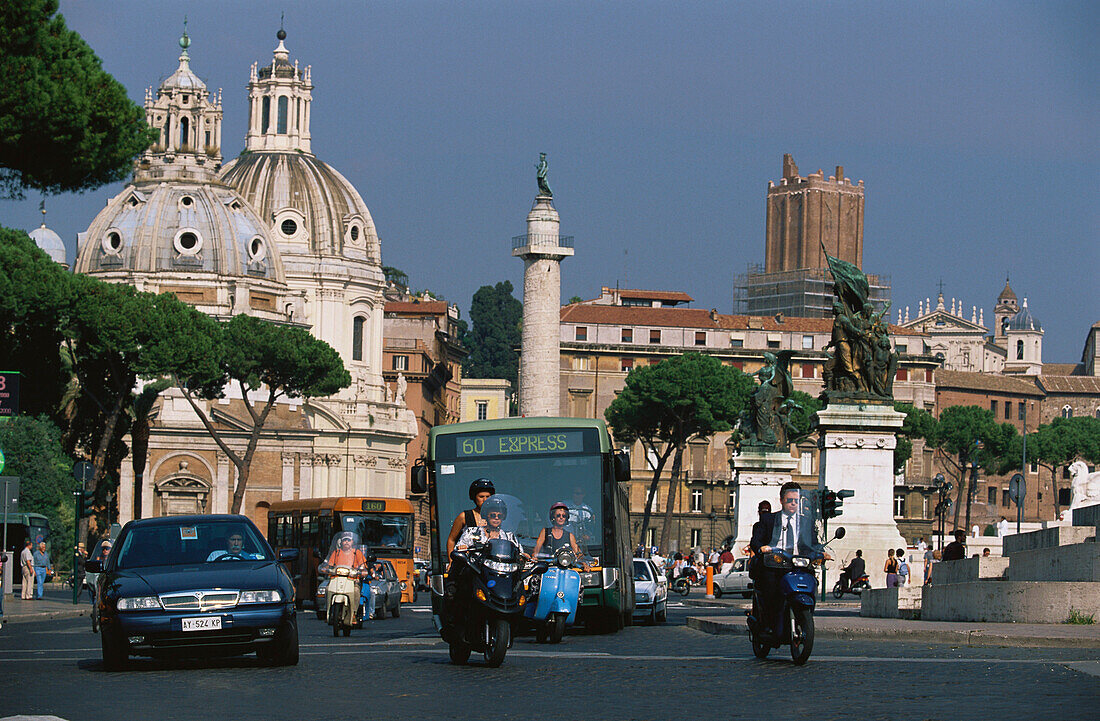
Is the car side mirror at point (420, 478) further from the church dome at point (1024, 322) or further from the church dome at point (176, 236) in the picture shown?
the church dome at point (1024, 322)

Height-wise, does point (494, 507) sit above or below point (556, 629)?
above

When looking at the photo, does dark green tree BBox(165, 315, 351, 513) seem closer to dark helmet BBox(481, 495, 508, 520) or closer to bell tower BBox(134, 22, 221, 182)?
bell tower BBox(134, 22, 221, 182)

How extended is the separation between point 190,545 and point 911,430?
327ft

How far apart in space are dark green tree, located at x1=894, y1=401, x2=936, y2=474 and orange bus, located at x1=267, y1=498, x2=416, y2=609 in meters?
69.4

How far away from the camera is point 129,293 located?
61688 mm

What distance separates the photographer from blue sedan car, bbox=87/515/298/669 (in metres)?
15.1

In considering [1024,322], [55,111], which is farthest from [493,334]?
[55,111]

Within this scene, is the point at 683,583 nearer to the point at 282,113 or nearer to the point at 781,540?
the point at 781,540

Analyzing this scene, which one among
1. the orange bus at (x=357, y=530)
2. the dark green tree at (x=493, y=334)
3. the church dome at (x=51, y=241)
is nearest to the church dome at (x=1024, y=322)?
the dark green tree at (x=493, y=334)

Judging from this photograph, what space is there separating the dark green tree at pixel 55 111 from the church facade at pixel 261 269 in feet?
219

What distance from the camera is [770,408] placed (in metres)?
48.0

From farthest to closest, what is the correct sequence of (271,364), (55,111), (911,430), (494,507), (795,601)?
(911,430) → (271,364) → (55,111) → (795,601) → (494,507)

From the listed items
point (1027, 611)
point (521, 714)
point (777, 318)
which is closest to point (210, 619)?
point (521, 714)

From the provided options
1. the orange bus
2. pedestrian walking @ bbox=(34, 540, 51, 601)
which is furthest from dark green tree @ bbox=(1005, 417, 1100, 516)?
pedestrian walking @ bbox=(34, 540, 51, 601)
